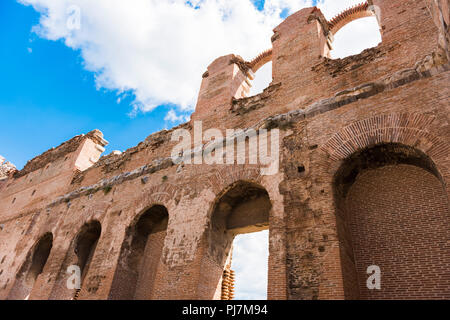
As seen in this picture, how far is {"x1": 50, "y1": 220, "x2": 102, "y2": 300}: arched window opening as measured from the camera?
28.9 feet

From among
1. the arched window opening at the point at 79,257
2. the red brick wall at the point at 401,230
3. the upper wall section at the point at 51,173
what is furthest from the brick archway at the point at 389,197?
the upper wall section at the point at 51,173

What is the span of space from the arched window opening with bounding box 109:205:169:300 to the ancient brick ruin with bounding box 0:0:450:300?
34 millimetres

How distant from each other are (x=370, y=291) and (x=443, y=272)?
3.39 ft

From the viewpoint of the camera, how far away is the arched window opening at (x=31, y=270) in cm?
1007

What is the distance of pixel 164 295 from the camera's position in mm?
6367

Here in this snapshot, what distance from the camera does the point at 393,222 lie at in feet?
17.3

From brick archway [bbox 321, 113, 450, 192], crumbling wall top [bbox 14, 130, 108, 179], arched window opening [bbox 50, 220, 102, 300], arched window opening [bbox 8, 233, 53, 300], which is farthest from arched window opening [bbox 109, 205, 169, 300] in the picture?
crumbling wall top [bbox 14, 130, 108, 179]

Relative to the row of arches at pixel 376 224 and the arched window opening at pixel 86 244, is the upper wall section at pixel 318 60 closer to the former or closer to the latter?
the row of arches at pixel 376 224

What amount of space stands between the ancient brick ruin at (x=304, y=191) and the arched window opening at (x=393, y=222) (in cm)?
2

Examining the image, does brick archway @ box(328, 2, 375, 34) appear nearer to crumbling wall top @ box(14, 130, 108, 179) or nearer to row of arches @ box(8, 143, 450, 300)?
row of arches @ box(8, 143, 450, 300)

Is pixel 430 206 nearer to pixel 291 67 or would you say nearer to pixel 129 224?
pixel 291 67

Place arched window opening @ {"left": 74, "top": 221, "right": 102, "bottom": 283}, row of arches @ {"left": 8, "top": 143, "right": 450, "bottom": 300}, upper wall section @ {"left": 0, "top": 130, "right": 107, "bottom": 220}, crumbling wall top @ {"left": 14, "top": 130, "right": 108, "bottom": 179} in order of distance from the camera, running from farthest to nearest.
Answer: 1. crumbling wall top @ {"left": 14, "top": 130, "right": 108, "bottom": 179}
2. upper wall section @ {"left": 0, "top": 130, "right": 107, "bottom": 220}
3. arched window opening @ {"left": 74, "top": 221, "right": 102, "bottom": 283}
4. row of arches @ {"left": 8, "top": 143, "right": 450, "bottom": 300}
